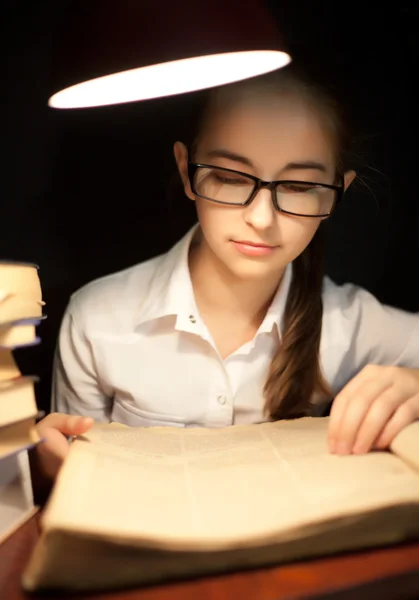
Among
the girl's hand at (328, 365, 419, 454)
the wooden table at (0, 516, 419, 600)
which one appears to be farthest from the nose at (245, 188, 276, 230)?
the wooden table at (0, 516, 419, 600)

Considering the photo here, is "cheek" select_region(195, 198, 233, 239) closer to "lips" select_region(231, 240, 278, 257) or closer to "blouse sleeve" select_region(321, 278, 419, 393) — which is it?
"lips" select_region(231, 240, 278, 257)

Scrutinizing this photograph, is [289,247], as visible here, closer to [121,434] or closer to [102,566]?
[121,434]

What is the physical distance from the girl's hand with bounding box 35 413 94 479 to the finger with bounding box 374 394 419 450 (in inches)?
15.9

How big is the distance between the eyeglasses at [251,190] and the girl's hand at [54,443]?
401mm

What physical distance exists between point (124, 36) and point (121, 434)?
1.67 feet

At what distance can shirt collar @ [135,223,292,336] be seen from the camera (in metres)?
1.00

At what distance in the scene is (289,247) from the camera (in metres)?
0.90

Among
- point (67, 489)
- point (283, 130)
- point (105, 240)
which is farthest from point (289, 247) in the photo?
point (67, 489)

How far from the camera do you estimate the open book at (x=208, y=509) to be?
49cm

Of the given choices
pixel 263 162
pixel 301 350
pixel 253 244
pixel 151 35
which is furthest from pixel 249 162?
pixel 301 350

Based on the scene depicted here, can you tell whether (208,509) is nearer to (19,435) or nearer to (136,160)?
(19,435)

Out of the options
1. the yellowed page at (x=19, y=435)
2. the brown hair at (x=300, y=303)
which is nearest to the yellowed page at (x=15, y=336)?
the yellowed page at (x=19, y=435)

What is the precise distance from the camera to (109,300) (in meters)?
1.02

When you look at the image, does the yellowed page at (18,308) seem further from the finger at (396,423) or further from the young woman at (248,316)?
the finger at (396,423)
